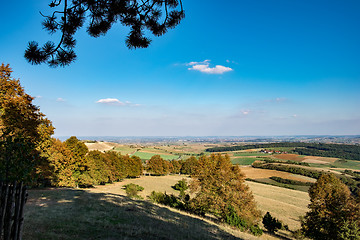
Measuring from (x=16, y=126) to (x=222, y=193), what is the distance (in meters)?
26.7

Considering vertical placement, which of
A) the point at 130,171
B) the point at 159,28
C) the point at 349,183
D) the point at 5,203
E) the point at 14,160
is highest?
the point at 159,28

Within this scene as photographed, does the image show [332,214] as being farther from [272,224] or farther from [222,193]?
[222,193]

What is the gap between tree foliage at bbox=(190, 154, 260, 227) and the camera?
1023 inches

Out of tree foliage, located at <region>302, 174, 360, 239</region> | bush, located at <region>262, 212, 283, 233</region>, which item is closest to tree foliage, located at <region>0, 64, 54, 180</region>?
tree foliage, located at <region>302, 174, 360, 239</region>

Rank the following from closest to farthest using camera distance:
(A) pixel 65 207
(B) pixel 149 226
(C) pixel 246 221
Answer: (B) pixel 149 226
(A) pixel 65 207
(C) pixel 246 221

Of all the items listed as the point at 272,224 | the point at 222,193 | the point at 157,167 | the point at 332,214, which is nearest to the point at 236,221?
the point at 222,193

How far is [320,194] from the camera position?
2511 centimetres

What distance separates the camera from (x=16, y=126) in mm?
13445

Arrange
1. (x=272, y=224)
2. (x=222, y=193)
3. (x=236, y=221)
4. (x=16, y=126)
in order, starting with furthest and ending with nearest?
(x=222, y=193), (x=272, y=224), (x=236, y=221), (x=16, y=126)

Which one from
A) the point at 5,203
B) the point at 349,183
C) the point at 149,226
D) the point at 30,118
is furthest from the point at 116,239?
the point at 349,183

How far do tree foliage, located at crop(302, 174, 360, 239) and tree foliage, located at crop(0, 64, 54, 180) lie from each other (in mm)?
28832

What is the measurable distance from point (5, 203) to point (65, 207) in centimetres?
1287

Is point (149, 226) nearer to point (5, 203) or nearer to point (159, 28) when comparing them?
point (5, 203)

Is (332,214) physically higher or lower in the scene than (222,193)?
lower
